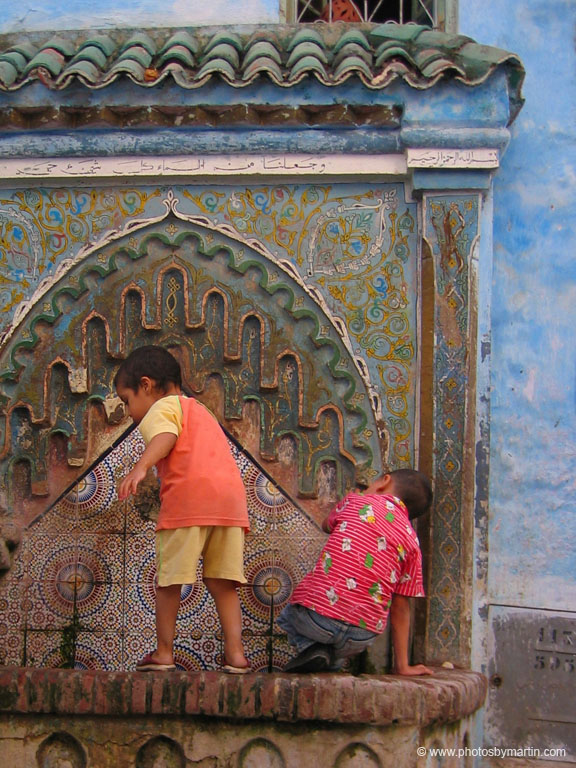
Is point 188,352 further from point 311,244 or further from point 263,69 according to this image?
point 263,69

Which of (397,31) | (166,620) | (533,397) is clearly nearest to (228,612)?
(166,620)

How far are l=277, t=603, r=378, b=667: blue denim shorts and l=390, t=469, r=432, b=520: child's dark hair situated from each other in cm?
61

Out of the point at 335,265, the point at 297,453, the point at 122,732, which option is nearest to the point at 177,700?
the point at 122,732

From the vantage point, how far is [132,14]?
276 inches

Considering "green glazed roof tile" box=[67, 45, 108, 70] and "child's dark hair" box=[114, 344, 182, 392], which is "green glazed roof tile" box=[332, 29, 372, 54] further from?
"child's dark hair" box=[114, 344, 182, 392]

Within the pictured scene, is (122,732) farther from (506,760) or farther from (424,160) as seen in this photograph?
(424,160)

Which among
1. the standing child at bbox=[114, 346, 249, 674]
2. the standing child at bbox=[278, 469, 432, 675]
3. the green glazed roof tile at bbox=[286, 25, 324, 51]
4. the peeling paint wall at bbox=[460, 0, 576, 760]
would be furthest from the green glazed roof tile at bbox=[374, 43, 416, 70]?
the standing child at bbox=[278, 469, 432, 675]

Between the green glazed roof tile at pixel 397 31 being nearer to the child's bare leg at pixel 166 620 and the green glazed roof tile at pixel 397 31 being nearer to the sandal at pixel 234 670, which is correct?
the child's bare leg at pixel 166 620

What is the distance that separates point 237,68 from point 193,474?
1.94 metres

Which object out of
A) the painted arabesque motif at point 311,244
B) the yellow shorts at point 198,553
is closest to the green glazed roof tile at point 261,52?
the painted arabesque motif at point 311,244

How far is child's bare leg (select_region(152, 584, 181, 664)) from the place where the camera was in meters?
5.76

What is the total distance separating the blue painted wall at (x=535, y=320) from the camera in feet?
21.5

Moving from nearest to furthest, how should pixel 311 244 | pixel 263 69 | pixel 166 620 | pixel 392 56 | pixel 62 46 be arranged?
pixel 166 620
pixel 263 69
pixel 392 56
pixel 311 244
pixel 62 46

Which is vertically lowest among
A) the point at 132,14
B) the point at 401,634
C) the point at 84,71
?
the point at 401,634
